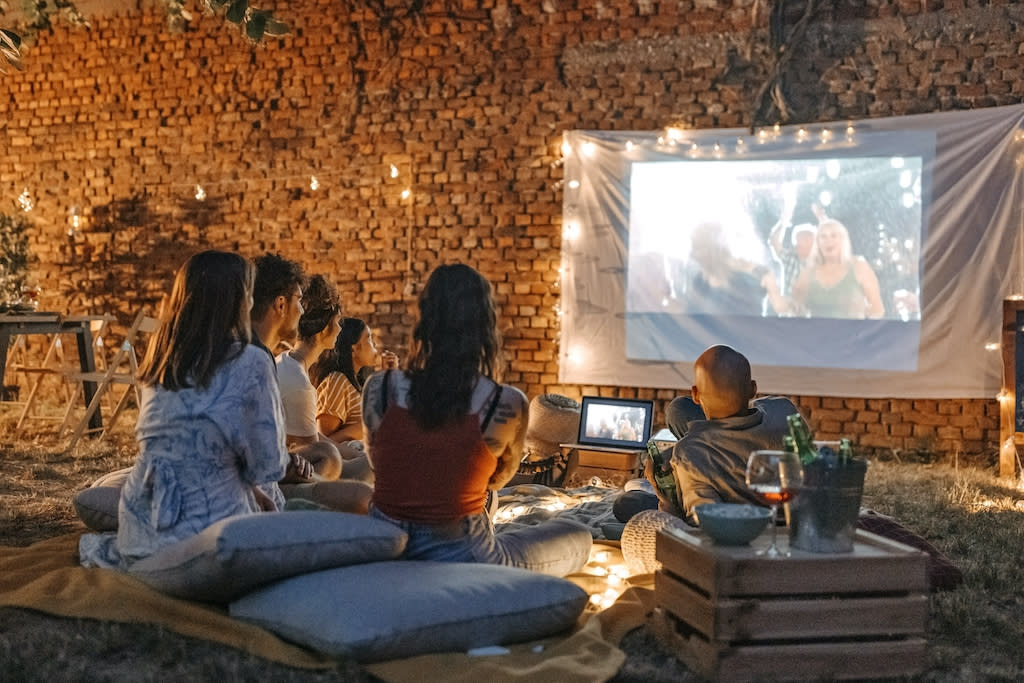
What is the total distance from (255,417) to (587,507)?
197 cm

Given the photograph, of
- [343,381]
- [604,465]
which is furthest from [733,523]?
[604,465]

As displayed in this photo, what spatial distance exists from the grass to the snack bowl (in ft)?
1.16

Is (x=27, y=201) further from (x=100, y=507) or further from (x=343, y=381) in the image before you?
(x=100, y=507)

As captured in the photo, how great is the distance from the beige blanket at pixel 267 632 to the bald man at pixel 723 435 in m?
0.36

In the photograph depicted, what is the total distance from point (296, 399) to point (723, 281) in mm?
3805

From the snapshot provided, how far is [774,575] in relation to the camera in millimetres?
2307

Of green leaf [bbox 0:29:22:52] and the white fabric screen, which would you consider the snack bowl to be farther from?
the white fabric screen

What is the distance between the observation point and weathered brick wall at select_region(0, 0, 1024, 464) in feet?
21.5

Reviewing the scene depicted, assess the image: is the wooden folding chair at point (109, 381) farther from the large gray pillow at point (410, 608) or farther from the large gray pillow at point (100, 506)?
the large gray pillow at point (410, 608)

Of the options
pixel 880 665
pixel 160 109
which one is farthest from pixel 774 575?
pixel 160 109

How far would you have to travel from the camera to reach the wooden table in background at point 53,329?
6.91 meters

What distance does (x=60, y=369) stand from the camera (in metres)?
7.25

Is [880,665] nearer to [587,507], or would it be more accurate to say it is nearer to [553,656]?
[553,656]

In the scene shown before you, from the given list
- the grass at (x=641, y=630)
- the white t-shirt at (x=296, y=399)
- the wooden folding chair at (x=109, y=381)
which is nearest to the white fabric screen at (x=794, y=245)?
the grass at (x=641, y=630)
